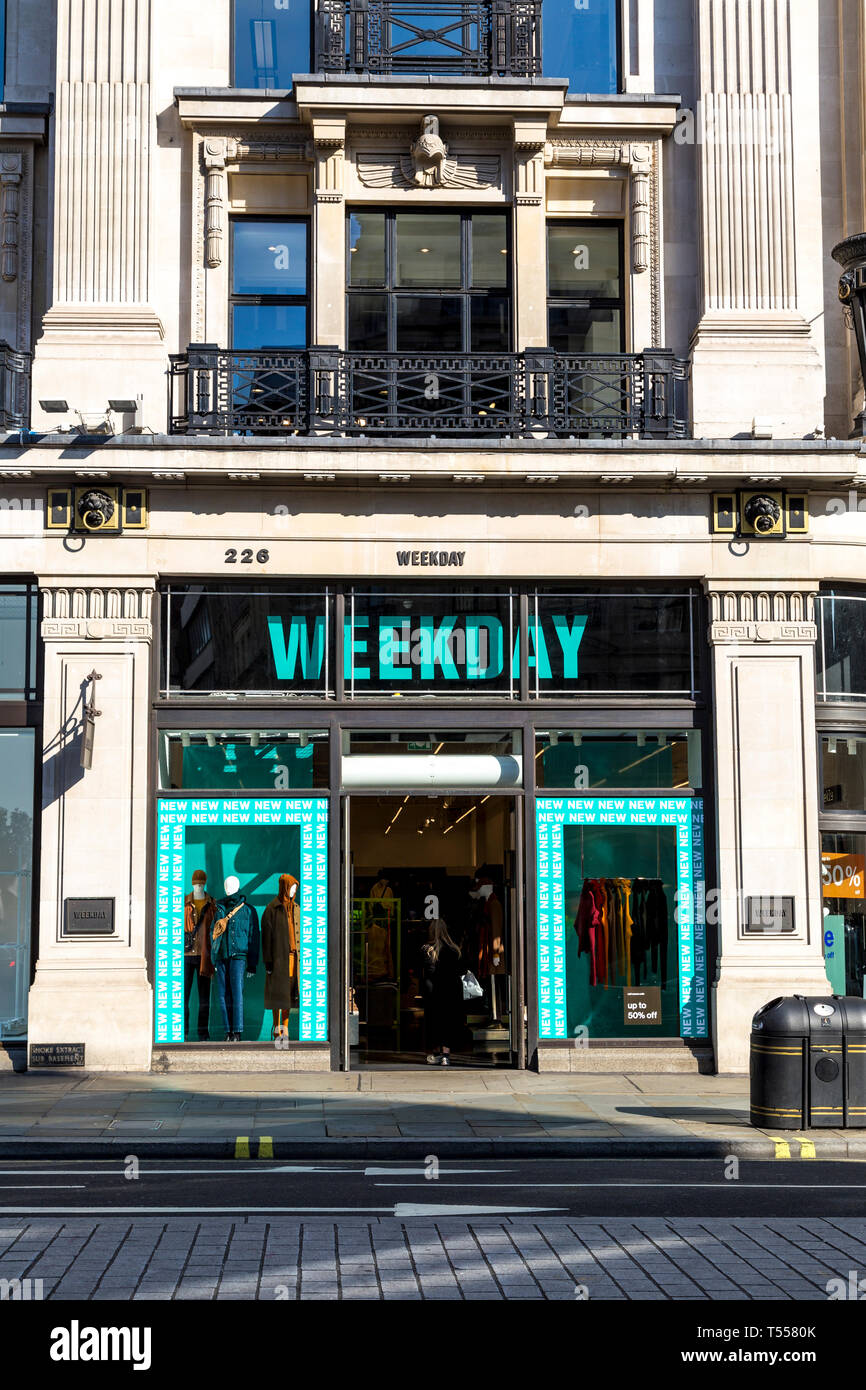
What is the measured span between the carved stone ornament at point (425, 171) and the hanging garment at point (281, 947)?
8.36 metres

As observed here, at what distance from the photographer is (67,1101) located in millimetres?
14594

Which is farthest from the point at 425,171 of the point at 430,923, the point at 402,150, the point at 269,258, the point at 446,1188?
the point at 446,1188

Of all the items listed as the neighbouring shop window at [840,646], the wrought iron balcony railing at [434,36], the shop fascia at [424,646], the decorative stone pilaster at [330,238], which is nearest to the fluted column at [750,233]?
the neighbouring shop window at [840,646]

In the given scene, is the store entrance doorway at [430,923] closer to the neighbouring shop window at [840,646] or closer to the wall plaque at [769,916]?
the wall plaque at [769,916]

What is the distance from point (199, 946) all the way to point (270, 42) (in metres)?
10.8

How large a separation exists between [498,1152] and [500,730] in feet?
19.9

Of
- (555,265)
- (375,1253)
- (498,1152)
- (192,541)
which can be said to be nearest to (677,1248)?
(375,1253)

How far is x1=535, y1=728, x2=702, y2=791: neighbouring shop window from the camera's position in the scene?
17328 millimetres

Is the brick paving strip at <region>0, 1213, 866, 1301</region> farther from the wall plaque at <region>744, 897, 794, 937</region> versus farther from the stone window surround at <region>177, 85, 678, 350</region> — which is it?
the stone window surround at <region>177, 85, 678, 350</region>

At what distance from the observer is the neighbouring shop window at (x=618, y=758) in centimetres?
1733

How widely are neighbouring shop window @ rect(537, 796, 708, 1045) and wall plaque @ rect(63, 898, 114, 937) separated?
4.75 meters

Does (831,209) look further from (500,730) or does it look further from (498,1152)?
(498,1152)

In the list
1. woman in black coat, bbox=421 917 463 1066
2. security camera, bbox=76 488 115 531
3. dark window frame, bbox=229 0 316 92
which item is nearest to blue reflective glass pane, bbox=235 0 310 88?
dark window frame, bbox=229 0 316 92

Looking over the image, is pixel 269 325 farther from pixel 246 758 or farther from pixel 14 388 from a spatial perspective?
pixel 246 758
